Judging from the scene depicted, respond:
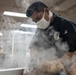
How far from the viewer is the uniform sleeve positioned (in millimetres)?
981

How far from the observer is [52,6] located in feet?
4.05

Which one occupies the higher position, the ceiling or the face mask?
the ceiling

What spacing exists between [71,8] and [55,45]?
12.9 inches

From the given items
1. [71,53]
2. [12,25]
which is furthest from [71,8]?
[12,25]

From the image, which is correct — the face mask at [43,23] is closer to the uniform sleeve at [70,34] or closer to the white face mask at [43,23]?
the white face mask at [43,23]

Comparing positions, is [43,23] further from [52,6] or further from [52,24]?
[52,6]

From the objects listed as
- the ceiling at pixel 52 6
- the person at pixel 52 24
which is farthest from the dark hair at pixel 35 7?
the ceiling at pixel 52 6

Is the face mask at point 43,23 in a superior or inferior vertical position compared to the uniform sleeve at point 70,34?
superior

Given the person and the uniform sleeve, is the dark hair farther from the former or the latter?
the uniform sleeve

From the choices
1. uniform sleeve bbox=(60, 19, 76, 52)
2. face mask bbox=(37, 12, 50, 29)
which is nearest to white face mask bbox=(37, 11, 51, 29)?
face mask bbox=(37, 12, 50, 29)

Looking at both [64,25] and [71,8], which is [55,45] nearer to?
[64,25]

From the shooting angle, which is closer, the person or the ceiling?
the person

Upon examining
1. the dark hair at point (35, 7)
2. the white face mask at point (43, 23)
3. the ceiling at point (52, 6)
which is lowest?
the white face mask at point (43, 23)

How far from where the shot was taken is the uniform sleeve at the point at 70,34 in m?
0.98
